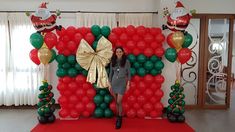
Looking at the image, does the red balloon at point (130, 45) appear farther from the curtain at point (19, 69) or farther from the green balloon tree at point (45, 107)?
the curtain at point (19, 69)

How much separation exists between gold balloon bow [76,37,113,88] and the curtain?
1.69 m

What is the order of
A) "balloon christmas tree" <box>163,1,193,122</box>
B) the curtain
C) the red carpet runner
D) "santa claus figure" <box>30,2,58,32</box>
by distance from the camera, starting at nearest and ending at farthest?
the red carpet runner < "santa claus figure" <box>30,2,58,32</box> < "balloon christmas tree" <box>163,1,193,122</box> < the curtain

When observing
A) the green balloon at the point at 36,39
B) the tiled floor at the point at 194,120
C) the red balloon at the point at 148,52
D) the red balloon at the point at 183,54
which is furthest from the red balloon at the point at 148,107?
the green balloon at the point at 36,39

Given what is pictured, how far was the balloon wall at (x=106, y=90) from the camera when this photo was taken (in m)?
4.19

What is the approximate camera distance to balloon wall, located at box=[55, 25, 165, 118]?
165 inches

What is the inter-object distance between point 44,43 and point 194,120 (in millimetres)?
3405

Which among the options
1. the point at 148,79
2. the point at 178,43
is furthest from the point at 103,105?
the point at 178,43

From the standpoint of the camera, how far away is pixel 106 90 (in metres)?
4.26

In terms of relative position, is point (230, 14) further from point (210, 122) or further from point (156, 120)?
point (156, 120)

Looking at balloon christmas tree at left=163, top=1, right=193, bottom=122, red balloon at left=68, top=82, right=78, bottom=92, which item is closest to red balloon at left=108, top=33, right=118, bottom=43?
balloon christmas tree at left=163, top=1, right=193, bottom=122

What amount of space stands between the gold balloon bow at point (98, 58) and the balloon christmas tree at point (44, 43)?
1.77 ft

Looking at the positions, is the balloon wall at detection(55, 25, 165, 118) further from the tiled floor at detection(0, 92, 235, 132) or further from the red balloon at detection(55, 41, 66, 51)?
the tiled floor at detection(0, 92, 235, 132)

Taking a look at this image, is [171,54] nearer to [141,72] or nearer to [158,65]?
[158,65]

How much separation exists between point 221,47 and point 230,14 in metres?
0.84
